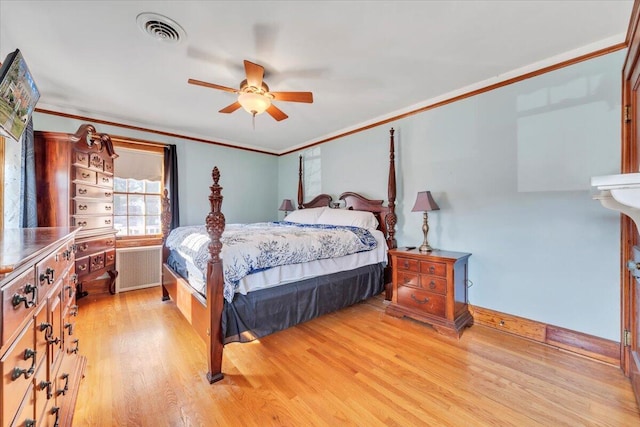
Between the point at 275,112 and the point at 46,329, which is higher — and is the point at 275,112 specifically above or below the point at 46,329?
above

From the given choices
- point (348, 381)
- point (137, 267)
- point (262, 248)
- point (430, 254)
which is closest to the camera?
point (348, 381)

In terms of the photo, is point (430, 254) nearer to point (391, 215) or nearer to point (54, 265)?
point (391, 215)

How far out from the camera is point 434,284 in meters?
2.56

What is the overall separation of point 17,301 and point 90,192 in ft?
9.73

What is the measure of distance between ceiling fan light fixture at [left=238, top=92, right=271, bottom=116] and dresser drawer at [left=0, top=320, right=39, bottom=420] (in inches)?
80.7

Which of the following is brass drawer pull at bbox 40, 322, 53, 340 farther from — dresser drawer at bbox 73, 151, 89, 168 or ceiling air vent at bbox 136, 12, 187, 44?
dresser drawer at bbox 73, 151, 89, 168

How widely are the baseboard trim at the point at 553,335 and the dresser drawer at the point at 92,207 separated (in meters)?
4.31

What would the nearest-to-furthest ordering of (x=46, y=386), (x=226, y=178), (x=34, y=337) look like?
1. (x=34, y=337)
2. (x=46, y=386)
3. (x=226, y=178)

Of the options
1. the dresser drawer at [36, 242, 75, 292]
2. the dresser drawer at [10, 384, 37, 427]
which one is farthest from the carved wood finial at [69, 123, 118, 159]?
the dresser drawer at [10, 384, 37, 427]

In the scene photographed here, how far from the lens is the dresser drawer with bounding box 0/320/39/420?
0.71 metres

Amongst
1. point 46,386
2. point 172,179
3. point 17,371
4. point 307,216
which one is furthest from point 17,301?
point 172,179

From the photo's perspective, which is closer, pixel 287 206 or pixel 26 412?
pixel 26 412

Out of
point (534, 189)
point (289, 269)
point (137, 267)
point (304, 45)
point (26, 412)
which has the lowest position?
point (137, 267)

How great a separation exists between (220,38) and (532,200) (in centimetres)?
293
